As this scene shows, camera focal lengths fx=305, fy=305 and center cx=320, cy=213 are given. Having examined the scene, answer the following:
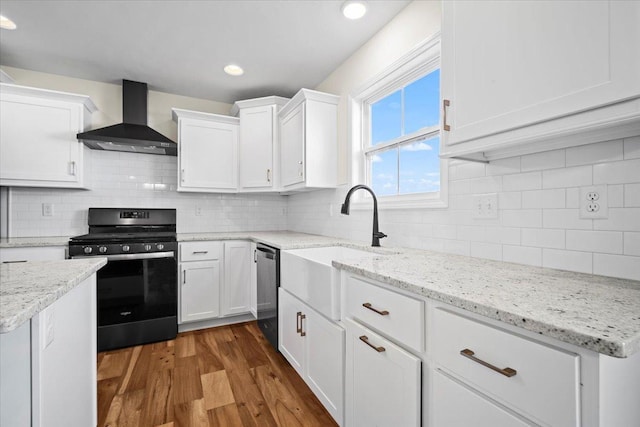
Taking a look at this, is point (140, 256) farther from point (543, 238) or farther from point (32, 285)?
point (543, 238)

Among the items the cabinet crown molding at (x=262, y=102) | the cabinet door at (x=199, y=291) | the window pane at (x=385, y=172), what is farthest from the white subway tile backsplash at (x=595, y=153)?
the cabinet door at (x=199, y=291)

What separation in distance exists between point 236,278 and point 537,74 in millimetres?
2772

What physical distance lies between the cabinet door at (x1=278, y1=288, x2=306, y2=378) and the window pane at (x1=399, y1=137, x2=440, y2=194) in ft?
3.64

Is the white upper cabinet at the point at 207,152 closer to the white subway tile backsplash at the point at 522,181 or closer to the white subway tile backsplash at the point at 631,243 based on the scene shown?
the white subway tile backsplash at the point at 522,181

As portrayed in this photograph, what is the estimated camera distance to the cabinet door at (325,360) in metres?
1.47

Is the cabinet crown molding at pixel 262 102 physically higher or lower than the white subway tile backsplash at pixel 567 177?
higher

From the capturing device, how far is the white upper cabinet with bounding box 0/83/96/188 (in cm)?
258

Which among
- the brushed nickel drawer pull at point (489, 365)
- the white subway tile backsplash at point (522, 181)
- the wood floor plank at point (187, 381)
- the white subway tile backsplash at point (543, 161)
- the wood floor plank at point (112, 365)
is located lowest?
the wood floor plank at point (112, 365)

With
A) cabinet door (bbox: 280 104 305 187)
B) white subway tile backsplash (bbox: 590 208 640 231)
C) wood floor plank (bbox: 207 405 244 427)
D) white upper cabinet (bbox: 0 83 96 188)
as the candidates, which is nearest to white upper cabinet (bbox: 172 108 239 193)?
cabinet door (bbox: 280 104 305 187)

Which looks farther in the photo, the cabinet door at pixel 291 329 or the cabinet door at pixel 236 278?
the cabinet door at pixel 236 278

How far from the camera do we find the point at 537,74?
1.01 m

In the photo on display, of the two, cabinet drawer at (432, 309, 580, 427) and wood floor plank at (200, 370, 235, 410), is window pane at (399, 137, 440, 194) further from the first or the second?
wood floor plank at (200, 370, 235, 410)

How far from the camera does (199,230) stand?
3.56m

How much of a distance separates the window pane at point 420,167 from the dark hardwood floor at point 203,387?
58.8 inches
